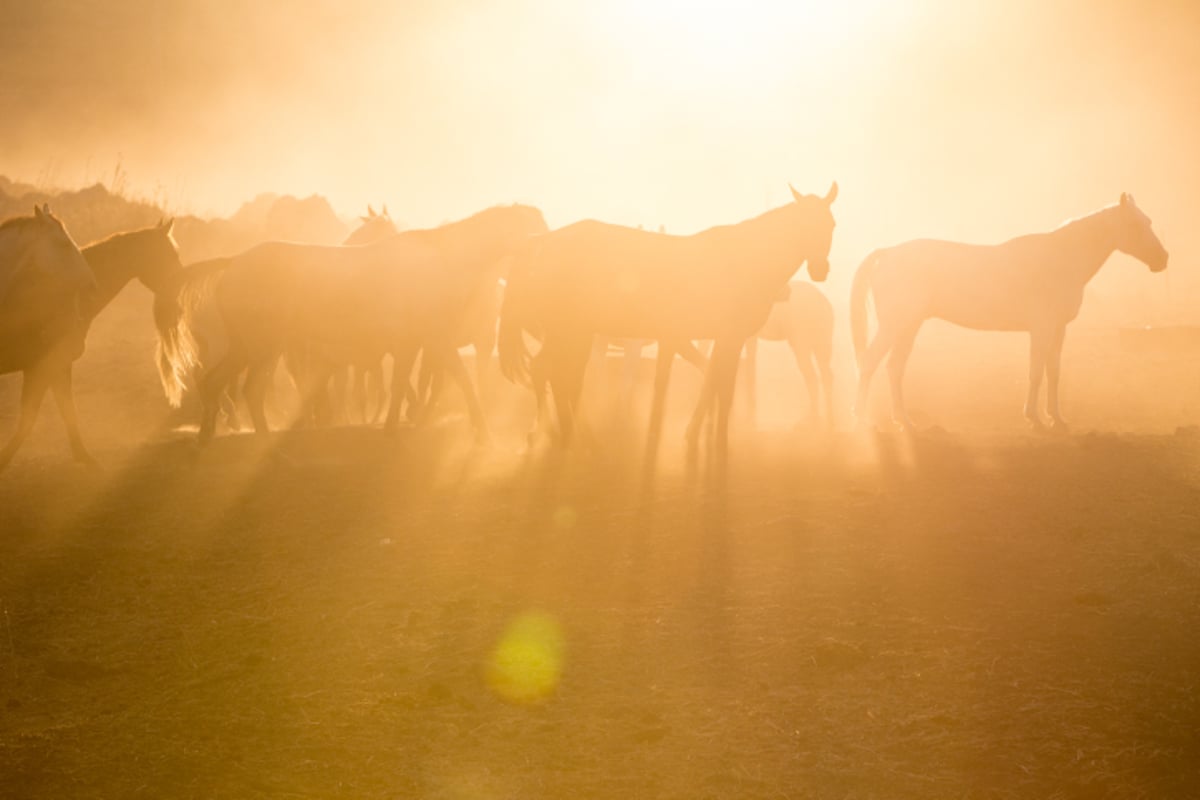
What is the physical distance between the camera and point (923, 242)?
14.7 meters

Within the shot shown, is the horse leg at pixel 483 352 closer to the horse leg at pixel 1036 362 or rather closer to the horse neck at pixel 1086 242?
the horse leg at pixel 1036 362

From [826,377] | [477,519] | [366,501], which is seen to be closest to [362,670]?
[477,519]

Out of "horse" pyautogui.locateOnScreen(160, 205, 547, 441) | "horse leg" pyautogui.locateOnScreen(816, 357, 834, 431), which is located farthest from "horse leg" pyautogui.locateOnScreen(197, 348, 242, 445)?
"horse leg" pyautogui.locateOnScreen(816, 357, 834, 431)

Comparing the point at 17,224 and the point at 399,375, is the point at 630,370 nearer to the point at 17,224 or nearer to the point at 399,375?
the point at 399,375

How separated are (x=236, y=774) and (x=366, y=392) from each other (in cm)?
1317

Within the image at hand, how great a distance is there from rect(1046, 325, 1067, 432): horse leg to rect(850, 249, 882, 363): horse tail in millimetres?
2879

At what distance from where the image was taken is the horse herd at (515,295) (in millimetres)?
10953

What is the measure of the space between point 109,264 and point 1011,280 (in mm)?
11957

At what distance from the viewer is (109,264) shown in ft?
39.9

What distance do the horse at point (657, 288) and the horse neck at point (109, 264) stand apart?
479 cm

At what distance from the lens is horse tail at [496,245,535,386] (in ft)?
38.0

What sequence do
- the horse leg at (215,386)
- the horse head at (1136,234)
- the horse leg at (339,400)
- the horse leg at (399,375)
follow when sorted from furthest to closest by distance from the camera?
1. the horse leg at (339,400)
2. the horse head at (1136,234)
3. the horse leg at (399,375)
4. the horse leg at (215,386)

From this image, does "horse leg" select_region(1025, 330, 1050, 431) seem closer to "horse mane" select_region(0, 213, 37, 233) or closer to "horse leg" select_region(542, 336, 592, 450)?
"horse leg" select_region(542, 336, 592, 450)

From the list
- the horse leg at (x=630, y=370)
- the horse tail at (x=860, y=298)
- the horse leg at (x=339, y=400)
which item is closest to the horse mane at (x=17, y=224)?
the horse leg at (x=339, y=400)
